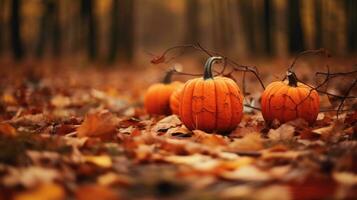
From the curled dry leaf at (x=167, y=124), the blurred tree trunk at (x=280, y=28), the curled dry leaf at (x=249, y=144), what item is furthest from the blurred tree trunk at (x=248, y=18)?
the curled dry leaf at (x=249, y=144)

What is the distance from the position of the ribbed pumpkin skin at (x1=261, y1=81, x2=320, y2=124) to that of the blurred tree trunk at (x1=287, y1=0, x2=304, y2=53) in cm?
1175

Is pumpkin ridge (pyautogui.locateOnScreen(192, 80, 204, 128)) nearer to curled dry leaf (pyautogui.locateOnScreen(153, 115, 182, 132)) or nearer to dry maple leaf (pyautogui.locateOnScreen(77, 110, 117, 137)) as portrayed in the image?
curled dry leaf (pyautogui.locateOnScreen(153, 115, 182, 132))

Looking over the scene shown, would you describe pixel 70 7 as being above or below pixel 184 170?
above

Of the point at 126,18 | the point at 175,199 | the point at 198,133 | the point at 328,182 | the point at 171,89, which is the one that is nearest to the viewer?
the point at 175,199

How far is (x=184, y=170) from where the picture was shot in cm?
208

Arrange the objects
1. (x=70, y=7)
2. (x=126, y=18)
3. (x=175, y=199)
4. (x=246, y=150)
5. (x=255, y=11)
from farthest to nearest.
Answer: (x=70, y=7) < (x=255, y=11) < (x=126, y=18) < (x=246, y=150) < (x=175, y=199)

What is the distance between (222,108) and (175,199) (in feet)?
5.00

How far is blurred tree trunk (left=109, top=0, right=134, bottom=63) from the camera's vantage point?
16.0 meters

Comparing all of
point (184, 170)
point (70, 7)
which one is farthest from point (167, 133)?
point (70, 7)

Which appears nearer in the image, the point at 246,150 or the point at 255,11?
the point at 246,150

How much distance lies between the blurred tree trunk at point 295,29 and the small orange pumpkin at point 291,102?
11730 millimetres

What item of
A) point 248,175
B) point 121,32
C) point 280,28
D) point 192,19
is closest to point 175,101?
point 248,175

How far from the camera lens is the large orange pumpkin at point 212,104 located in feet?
10.5

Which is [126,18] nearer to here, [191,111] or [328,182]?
[191,111]
